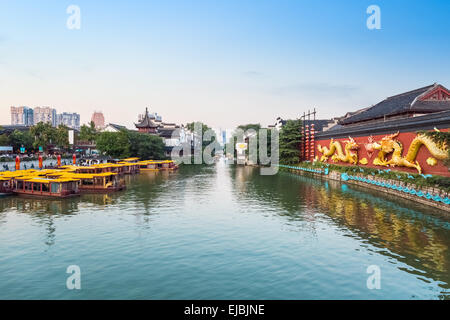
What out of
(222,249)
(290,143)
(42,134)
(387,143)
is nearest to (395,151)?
(387,143)

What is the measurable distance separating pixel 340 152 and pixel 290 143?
1516 centimetres

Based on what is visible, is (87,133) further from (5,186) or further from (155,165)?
(5,186)

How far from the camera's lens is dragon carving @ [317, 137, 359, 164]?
39156mm

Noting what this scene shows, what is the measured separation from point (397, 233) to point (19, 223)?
67.4 feet

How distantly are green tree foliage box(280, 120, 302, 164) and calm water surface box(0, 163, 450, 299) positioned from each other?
1222 inches

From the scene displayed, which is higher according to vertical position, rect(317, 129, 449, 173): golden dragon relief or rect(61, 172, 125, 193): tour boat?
rect(317, 129, 449, 173): golden dragon relief

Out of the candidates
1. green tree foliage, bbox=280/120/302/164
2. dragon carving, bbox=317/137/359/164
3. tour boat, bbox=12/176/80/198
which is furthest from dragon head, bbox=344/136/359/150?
tour boat, bbox=12/176/80/198

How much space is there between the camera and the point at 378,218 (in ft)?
66.9

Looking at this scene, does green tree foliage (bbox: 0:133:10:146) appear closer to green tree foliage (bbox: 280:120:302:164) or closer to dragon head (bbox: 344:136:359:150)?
green tree foliage (bbox: 280:120:302:164)

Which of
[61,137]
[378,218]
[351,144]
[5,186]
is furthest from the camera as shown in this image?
[61,137]

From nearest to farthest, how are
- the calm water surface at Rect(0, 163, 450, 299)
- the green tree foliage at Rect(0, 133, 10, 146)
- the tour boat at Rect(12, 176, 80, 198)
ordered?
the calm water surface at Rect(0, 163, 450, 299) < the tour boat at Rect(12, 176, 80, 198) < the green tree foliage at Rect(0, 133, 10, 146)

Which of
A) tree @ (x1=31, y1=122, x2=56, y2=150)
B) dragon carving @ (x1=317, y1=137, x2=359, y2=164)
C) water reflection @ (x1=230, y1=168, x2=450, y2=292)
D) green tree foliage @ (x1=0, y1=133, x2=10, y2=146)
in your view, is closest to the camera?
water reflection @ (x1=230, y1=168, x2=450, y2=292)

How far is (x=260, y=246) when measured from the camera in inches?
594
